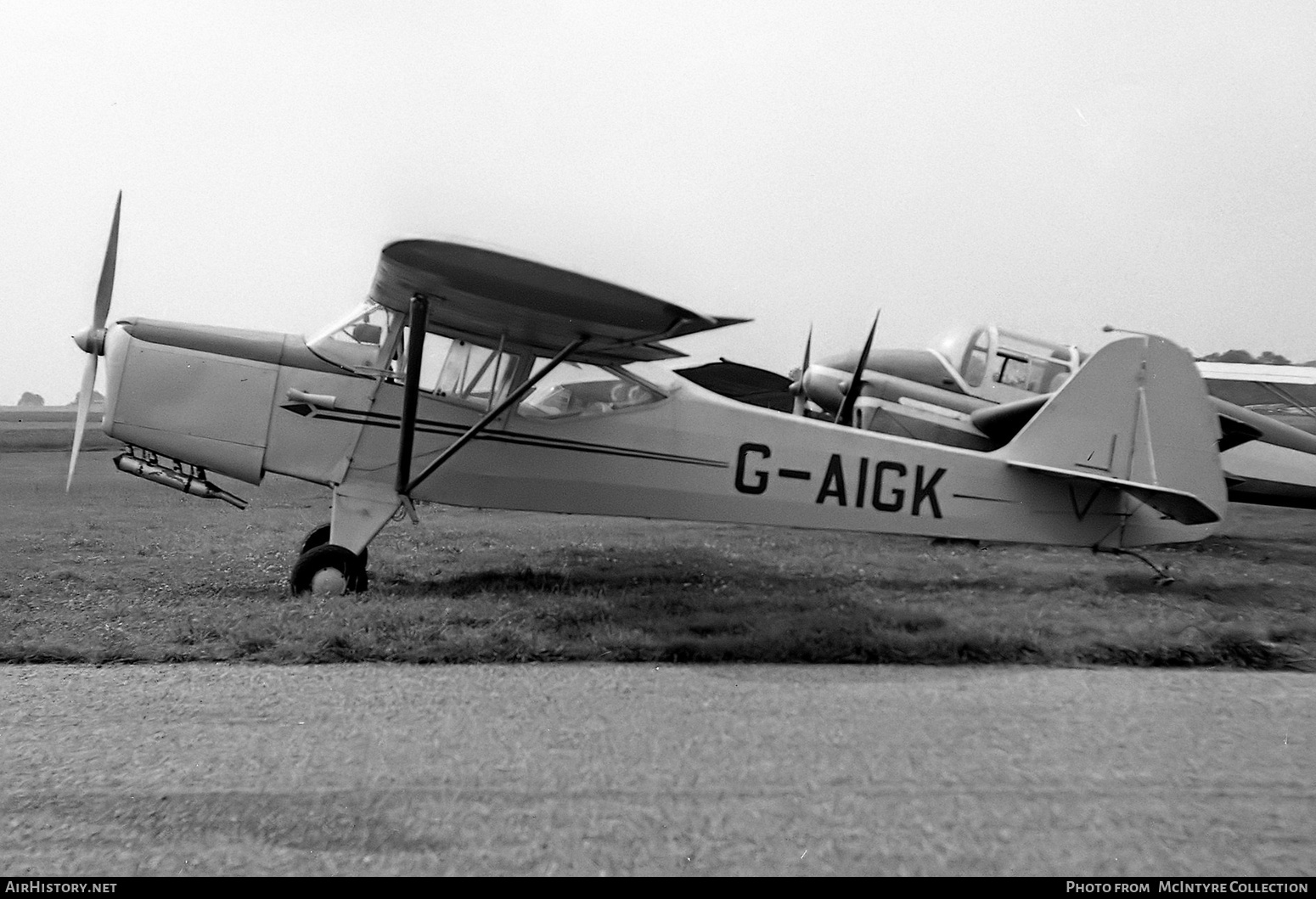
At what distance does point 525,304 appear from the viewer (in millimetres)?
6109

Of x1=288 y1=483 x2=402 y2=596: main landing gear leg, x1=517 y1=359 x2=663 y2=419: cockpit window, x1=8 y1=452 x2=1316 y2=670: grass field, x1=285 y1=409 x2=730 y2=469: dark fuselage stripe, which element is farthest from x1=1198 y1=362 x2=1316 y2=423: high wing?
x1=288 y1=483 x2=402 y2=596: main landing gear leg

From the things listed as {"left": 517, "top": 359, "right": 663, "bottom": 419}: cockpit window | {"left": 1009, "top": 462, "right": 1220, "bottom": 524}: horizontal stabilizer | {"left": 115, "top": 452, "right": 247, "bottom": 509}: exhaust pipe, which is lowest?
{"left": 115, "top": 452, "right": 247, "bottom": 509}: exhaust pipe

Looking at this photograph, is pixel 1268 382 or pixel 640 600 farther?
pixel 1268 382

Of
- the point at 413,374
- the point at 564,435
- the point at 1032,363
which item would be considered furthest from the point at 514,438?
the point at 1032,363

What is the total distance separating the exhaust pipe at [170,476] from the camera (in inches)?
267

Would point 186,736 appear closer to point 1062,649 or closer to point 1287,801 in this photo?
point 1287,801

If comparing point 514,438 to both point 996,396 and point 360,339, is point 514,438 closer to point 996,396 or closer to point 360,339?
point 360,339

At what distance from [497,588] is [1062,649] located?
369cm

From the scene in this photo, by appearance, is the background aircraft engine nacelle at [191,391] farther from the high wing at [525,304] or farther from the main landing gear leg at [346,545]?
the high wing at [525,304]

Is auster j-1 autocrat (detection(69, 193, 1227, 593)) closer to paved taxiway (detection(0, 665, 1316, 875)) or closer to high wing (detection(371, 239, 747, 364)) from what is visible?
high wing (detection(371, 239, 747, 364))

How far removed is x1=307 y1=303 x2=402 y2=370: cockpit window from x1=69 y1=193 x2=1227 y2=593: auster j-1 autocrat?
1cm

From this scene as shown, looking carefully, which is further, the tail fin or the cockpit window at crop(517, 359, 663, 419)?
the tail fin

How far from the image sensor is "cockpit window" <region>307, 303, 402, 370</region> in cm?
675

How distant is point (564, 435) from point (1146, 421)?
468 cm
